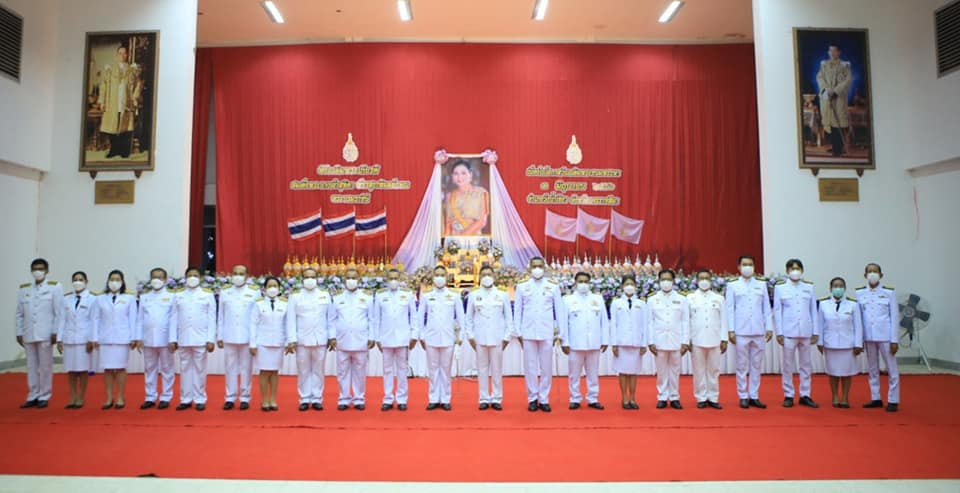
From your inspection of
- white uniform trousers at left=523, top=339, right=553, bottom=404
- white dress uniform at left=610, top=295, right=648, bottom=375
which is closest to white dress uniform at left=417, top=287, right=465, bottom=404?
white uniform trousers at left=523, top=339, right=553, bottom=404

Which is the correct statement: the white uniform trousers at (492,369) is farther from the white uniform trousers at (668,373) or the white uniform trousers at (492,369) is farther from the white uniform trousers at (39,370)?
the white uniform trousers at (39,370)

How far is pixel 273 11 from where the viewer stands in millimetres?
12078

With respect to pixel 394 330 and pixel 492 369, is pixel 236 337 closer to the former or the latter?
pixel 394 330

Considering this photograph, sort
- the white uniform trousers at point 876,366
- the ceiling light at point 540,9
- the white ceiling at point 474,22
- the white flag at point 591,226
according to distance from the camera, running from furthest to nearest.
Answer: the white flag at point 591,226 < the white ceiling at point 474,22 < the ceiling light at point 540,9 < the white uniform trousers at point 876,366

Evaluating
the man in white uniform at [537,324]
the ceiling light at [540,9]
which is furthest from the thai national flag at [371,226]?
the man in white uniform at [537,324]

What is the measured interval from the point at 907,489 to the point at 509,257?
9.95 metres

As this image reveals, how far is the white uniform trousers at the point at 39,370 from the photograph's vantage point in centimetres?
646

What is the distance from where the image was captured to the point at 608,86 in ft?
45.8

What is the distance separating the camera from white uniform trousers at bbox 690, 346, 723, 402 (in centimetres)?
636

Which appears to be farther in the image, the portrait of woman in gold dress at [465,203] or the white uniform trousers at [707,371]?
the portrait of woman in gold dress at [465,203]

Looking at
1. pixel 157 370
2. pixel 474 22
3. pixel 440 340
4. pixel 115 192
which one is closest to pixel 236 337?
pixel 157 370

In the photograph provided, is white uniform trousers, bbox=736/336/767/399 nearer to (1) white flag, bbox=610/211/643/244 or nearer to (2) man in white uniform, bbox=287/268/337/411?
(2) man in white uniform, bbox=287/268/337/411

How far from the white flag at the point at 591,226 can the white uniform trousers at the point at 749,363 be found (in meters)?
7.15

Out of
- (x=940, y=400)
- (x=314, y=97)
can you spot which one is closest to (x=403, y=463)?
(x=940, y=400)
